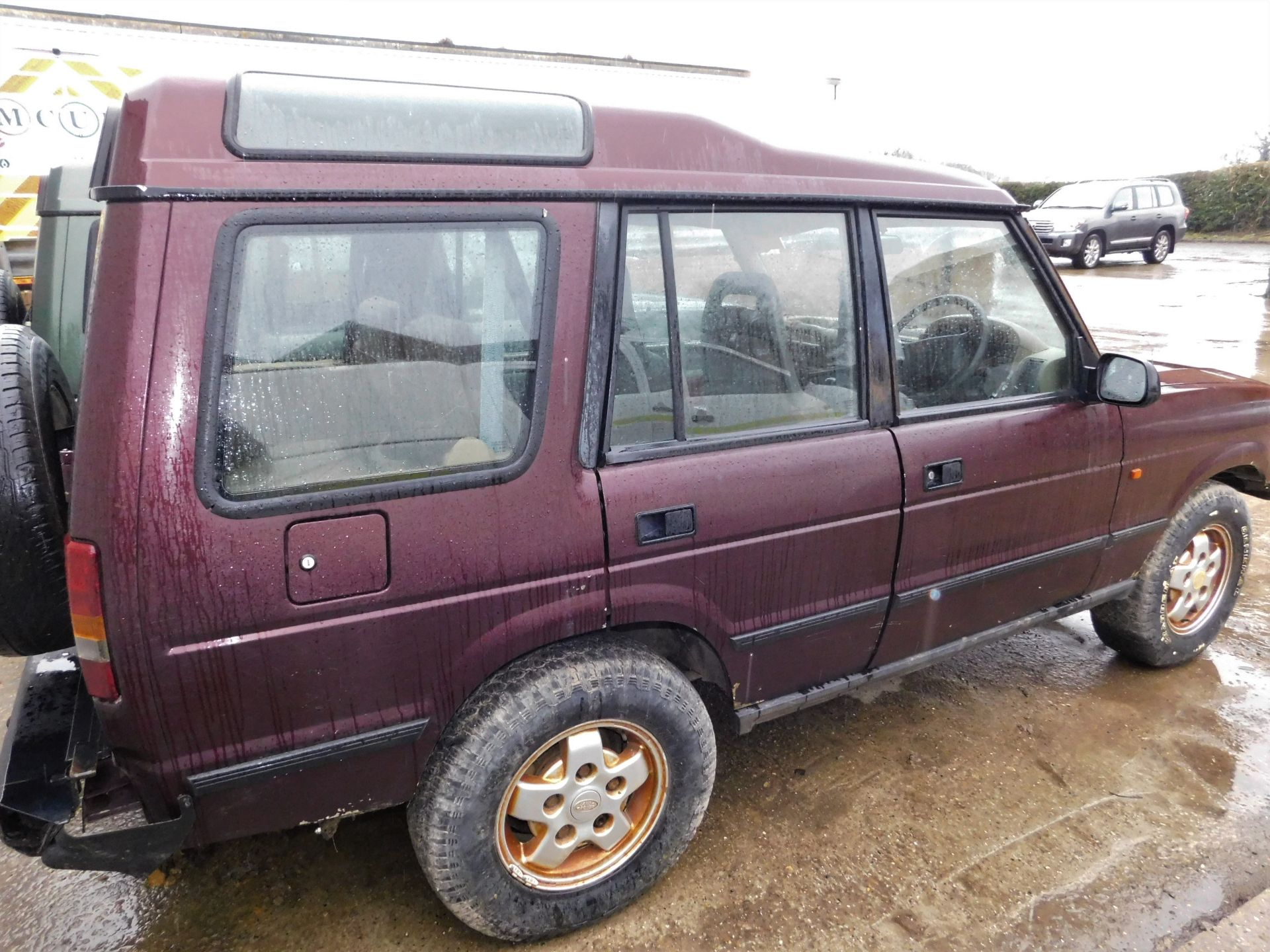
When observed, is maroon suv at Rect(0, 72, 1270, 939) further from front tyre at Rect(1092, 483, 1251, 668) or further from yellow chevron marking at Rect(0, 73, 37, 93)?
yellow chevron marking at Rect(0, 73, 37, 93)

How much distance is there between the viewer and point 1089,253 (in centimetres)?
1758

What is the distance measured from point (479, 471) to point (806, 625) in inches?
42.8

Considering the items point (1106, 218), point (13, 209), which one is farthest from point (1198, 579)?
point (1106, 218)

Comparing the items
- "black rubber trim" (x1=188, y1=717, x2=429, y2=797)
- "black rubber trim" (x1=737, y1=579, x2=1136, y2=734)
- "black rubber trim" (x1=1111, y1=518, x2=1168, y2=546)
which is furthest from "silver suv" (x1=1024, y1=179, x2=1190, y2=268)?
"black rubber trim" (x1=188, y1=717, x2=429, y2=797)

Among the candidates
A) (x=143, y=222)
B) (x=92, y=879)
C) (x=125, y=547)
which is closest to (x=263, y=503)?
(x=125, y=547)

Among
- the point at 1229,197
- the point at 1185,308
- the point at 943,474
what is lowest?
the point at 1185,308

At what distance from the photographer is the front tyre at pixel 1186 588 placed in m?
3.27

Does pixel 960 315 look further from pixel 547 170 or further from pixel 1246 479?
pixel 1246 479

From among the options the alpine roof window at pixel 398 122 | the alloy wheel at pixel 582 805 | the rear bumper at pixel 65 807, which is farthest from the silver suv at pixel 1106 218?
the rear bumper at pixel 65 807

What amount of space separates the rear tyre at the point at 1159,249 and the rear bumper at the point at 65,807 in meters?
21.4

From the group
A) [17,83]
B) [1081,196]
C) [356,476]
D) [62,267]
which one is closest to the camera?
[356,476]

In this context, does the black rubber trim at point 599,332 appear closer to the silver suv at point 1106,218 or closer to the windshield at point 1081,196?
the silver suv at point 1106,218

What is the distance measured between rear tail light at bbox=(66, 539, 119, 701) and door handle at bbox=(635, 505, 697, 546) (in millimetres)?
1111

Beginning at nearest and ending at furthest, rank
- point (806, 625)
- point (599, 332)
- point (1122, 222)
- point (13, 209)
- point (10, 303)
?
point (599, 332) < point (806, 625) < point (10, 303) < point (13, 209) < point (1122, 222)
